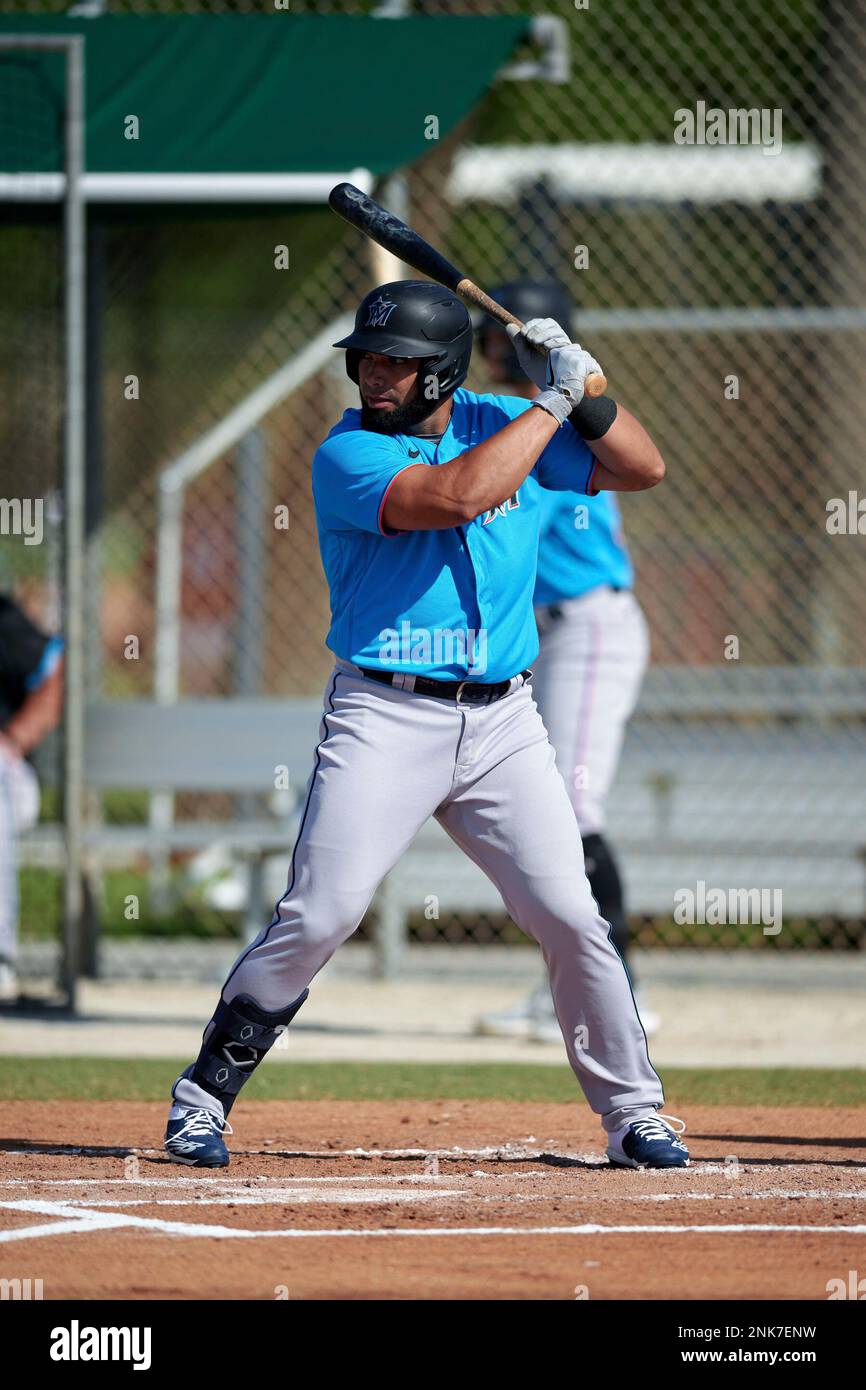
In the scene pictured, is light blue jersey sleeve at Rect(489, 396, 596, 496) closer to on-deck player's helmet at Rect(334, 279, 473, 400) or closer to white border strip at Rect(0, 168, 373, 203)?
on-deck player's helmet at Rect(334, 279, 473, 400)

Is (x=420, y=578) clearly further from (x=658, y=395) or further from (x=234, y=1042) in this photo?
(x=658, y=395)

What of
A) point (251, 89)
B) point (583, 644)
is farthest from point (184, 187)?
point (583, 644)

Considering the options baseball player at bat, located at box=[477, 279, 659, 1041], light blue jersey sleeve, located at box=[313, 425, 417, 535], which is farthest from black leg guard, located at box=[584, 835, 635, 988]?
light blue jersey sleeve, located at box=[313, 425, 417, 535]

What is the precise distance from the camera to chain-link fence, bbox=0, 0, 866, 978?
28.9 feet

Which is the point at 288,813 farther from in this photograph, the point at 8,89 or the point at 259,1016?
the point at 259,1016

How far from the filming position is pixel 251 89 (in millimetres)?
7738

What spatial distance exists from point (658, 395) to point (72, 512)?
25.1 feet

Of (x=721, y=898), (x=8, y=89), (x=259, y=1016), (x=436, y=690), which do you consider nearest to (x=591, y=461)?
(x=436, y=690)

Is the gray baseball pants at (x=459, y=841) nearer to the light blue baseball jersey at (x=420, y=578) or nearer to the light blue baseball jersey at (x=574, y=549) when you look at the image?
the light blue baseball jersey at (x=420, y=578)

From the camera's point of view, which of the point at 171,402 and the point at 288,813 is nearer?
the point at 288,813

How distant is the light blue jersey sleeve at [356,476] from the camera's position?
4.11 meters

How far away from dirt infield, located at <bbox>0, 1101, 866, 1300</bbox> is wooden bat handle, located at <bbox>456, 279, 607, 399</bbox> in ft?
5.69
